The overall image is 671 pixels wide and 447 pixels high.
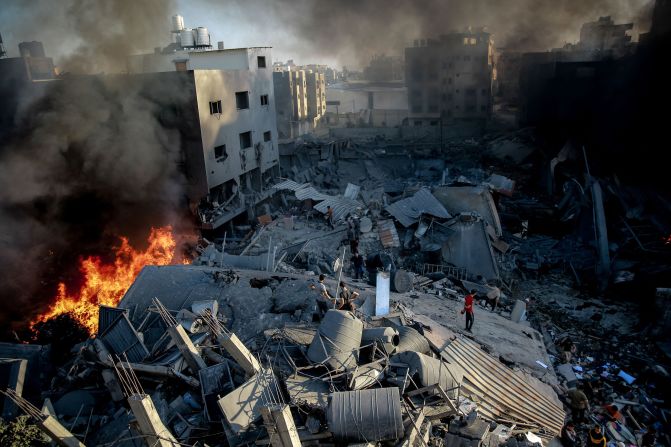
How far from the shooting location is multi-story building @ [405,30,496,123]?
36.6 meters

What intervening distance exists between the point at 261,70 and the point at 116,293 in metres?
13.4

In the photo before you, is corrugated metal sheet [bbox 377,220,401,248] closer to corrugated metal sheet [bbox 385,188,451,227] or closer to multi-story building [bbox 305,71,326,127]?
corrugated metal sheet [bbox 385,188,451,227]

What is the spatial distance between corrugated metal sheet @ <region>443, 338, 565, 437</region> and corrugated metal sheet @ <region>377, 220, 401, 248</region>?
7395mm

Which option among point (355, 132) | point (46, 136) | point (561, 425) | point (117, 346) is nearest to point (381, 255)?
point (561, 425)

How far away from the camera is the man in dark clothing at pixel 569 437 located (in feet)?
24.3

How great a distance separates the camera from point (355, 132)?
107 feet

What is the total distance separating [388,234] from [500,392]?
871cm

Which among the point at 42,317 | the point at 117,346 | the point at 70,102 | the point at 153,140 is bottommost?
the point at 42,317

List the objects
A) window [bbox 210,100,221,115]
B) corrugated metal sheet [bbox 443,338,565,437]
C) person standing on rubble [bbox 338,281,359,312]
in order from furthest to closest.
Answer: window [bbox 210,100,221,115] < person standing on rubble [bbox 338,281,359,312] < corrugated metal sheet [bbox 443,338,565,437]

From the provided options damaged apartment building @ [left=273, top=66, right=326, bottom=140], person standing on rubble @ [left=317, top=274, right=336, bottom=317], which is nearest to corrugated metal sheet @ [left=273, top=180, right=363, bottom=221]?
person standing on rubble @ [left=317, top=274, right=336, bottom=317]

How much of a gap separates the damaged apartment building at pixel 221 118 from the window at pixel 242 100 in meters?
0.05

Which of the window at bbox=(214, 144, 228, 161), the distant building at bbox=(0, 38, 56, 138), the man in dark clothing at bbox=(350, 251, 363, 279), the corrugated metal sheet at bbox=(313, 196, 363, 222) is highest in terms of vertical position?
the distant building at bbox=(0, 38, 56, 138)

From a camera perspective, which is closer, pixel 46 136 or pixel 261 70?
pixel 46 136

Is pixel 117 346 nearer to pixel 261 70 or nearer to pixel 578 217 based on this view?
pixel 578 217
